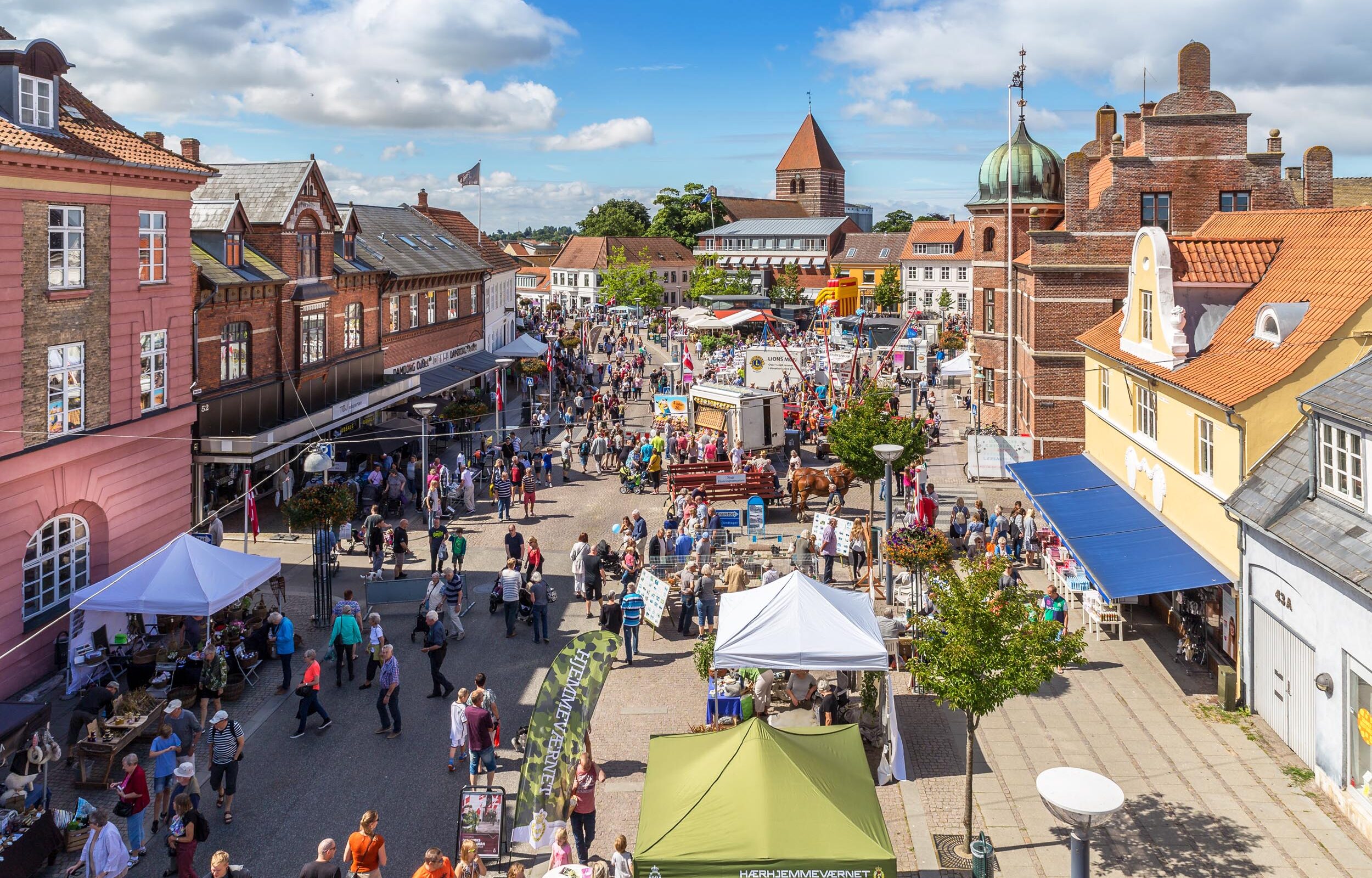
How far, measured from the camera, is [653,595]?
19.3m

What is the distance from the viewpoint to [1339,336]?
15.2 meters

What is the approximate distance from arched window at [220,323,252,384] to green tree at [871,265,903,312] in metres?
75.1

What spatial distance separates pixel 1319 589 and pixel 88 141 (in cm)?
2094

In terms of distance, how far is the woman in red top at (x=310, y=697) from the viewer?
14742 mm

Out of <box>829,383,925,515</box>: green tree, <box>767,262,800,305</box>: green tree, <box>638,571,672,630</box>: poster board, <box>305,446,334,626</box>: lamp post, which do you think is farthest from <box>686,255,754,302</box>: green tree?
<box>638,571,672,630</box>: poster board

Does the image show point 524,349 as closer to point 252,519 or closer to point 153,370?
point 252,519

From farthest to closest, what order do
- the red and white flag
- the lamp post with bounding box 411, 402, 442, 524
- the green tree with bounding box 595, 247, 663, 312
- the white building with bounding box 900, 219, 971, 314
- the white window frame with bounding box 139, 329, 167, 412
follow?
the white building with bounding box 900, 219, 971, 314 → the green tree with bounding box 595, 247, 663, 312 → the lamp post with bounding box 411, 402, 442, 524 → the red and white flag → the white window frame with bounding box 139, 329, 167, 412

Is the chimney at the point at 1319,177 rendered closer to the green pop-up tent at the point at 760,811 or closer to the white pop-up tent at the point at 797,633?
the white pop-up tent at the point at 797,633

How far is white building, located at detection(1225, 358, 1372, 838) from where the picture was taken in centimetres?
1238

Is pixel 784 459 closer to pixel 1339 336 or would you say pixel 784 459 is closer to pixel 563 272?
pixel 1339 336

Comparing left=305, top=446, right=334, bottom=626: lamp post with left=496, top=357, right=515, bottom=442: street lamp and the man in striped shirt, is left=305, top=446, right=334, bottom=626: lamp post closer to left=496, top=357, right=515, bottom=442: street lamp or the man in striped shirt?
the man in striped shirt

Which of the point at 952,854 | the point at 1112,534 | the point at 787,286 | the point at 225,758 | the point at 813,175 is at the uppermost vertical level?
the point at 813,175

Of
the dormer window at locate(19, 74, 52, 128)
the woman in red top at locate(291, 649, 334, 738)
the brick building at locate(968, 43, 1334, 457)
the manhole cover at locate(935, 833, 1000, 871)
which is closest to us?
the manhole cover at locate(935, 833, 1000, 871)

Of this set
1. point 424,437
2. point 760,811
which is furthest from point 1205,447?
point 424,437
